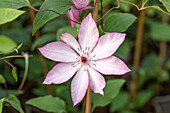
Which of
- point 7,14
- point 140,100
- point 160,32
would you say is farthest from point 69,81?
point 160,32

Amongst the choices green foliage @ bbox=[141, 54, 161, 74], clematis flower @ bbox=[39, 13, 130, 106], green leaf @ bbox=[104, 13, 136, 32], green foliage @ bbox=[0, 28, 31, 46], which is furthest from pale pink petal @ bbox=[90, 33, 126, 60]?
green foliage @ bbox=[141, 54, 161, 74]

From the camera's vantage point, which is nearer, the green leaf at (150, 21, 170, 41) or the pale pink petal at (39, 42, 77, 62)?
the pale pink petal at (39, 42, 77, 62)

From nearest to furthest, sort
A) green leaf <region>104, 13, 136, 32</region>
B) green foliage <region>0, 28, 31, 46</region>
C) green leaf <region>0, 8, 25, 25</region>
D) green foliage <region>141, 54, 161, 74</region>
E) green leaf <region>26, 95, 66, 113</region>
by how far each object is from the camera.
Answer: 1. green leaf <region>0, 8, 25, 25</region>
2. green leaf <region>104, 13, 136, 32</region>
3. green leaf <region>26, 95, 66, 113</region>
4. green foliage <region>0, 28, 31, 46</region>
5. green foliage <region>141, 54, 161, 74</region>

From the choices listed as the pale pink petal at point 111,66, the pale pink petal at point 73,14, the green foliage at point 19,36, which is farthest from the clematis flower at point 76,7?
the green foliage at point 19,36

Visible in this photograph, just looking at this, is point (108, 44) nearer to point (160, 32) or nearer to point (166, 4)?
point (166, 4)

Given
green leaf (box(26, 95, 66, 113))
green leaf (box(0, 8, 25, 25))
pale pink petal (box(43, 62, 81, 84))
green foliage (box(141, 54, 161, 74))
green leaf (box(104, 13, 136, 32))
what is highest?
green leaf (box(0, 8, 25, 25))

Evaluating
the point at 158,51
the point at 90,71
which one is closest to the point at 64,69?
the point at 90,71

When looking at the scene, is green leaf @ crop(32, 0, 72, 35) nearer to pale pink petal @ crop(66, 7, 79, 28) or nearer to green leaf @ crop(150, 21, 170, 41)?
pale pink petal @ crop(66, 7, 79, 28)

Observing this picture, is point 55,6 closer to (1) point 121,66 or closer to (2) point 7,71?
(1) point 121,66

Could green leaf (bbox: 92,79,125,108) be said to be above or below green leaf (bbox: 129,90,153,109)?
above
